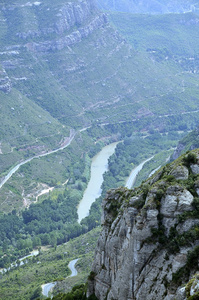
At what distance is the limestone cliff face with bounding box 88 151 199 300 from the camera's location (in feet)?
102

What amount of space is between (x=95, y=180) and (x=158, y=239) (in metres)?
101

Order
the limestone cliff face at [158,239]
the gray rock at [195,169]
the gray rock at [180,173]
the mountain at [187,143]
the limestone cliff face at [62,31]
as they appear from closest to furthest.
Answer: the limestone cliff face at [158,239] < the gray rock at [180,173] < the gray rock at [195,169] < the mountain at [187,143] < the limestone cliff face at [62,31]

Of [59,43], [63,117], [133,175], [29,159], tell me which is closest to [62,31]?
[59,43]

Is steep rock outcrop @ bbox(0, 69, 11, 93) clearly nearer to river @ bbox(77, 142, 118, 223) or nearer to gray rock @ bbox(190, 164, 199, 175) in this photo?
river @ bbox(77, 142, 118, 223)

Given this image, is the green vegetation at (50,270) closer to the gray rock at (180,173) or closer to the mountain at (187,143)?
the mountain at (187,143)

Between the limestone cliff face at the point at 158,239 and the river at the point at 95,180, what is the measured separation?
7478 centimetres

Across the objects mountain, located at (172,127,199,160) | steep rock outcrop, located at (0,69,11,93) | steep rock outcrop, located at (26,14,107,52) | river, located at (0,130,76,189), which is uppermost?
steep rock outcrop, located at (26,14,107,52)

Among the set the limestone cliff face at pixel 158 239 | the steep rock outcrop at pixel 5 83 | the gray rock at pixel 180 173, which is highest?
the steep rock outcrop at pixel 5 83

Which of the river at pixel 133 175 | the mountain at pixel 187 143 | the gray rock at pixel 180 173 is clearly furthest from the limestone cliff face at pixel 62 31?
the gray rock at pixel 180 173

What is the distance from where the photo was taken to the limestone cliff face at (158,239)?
102 feet

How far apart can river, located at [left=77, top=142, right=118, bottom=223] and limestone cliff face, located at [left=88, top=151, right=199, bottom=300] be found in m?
74.8

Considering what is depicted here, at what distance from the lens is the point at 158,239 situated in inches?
1286

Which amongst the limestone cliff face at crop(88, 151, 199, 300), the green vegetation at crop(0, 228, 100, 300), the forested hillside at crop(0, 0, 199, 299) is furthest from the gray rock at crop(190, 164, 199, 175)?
the forested hillside at crop(0, 0, 199, 299)

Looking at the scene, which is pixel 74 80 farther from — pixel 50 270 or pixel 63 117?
pixel 50 270
